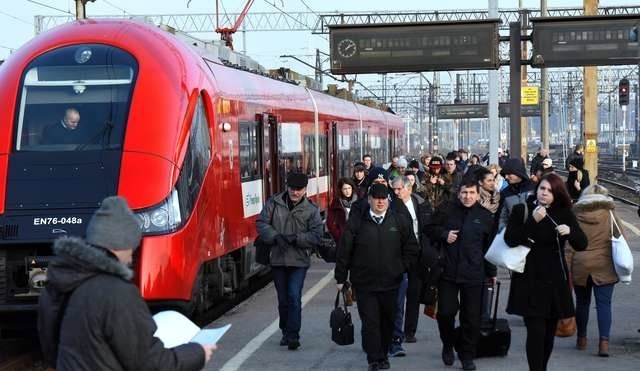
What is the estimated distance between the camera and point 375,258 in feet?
28.2

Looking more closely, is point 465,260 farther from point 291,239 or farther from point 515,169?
point 291,239

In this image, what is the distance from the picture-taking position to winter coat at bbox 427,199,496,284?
876 cm

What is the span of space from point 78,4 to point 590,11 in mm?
11020

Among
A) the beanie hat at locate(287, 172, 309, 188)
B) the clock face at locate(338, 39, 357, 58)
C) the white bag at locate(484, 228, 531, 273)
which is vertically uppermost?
the clock face at locate(338, 39, 357, 58)

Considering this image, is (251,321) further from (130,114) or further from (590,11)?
(590,11)

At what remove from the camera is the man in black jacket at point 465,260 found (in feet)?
28.8

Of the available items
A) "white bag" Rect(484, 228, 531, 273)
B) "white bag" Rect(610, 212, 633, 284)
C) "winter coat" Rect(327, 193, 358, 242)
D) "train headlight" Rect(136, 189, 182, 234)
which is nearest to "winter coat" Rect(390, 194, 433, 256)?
"white bag" Rect(484, 228, 531, 273)

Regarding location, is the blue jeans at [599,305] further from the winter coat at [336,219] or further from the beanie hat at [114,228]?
the beanie hat at [114,228]

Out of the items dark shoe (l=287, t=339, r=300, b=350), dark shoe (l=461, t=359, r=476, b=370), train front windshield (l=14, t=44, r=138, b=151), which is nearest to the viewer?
dark shoe (l=461, t=359, r=476, b=370)

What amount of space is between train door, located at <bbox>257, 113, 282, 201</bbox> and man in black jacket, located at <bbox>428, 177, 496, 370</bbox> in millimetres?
5371

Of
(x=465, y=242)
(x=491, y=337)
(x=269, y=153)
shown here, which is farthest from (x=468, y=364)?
(x=269, y=153)

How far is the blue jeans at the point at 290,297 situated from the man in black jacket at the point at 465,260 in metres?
1.54

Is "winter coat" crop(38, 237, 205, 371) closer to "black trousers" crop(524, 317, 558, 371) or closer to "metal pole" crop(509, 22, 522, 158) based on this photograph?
"black trousers" crop(524, 317, 558, 371)

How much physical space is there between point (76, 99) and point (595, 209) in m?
4.75
